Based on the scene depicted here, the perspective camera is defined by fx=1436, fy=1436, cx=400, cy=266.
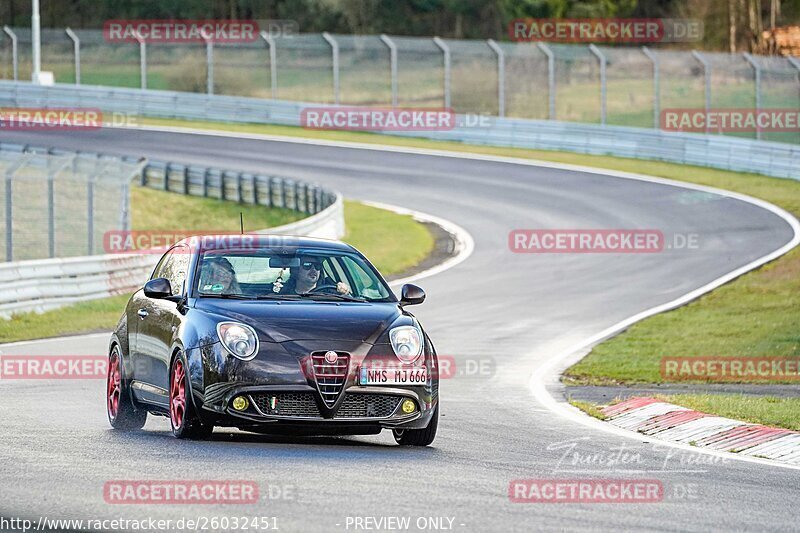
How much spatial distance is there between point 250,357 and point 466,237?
21497 millimetres

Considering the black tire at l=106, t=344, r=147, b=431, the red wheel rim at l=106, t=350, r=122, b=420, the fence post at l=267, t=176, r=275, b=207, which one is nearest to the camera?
the black tire at l=106, t=344, r=147, b=431

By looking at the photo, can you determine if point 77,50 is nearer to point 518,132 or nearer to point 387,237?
point 518,132

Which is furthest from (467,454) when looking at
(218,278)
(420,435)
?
(218,278)

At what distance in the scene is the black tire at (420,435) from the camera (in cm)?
995

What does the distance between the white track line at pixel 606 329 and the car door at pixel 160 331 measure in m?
3.54

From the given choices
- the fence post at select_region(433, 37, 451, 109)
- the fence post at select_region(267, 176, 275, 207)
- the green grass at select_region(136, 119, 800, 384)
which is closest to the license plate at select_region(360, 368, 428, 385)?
the green grass at select_region(136, 119, 800, 384)

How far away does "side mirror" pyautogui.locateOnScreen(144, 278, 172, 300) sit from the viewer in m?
Answer: 10.2

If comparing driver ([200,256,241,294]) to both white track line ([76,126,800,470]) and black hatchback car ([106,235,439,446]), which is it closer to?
black hatchback car ([106,235,439,446])

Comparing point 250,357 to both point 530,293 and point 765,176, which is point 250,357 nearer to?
point 530,293

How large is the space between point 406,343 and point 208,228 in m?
25.1

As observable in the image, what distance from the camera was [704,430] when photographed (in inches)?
438

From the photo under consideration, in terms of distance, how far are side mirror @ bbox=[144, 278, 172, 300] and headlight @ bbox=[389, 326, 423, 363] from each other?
1723mm

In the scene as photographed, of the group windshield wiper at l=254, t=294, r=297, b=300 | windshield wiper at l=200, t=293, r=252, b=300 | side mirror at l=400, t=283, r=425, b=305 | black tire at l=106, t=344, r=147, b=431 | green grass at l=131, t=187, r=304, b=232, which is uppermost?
windshield wiper at l=254, t=294, r=297, b=300

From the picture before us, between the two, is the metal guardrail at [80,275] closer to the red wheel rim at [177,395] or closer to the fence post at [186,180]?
the fence post at [186,180]
